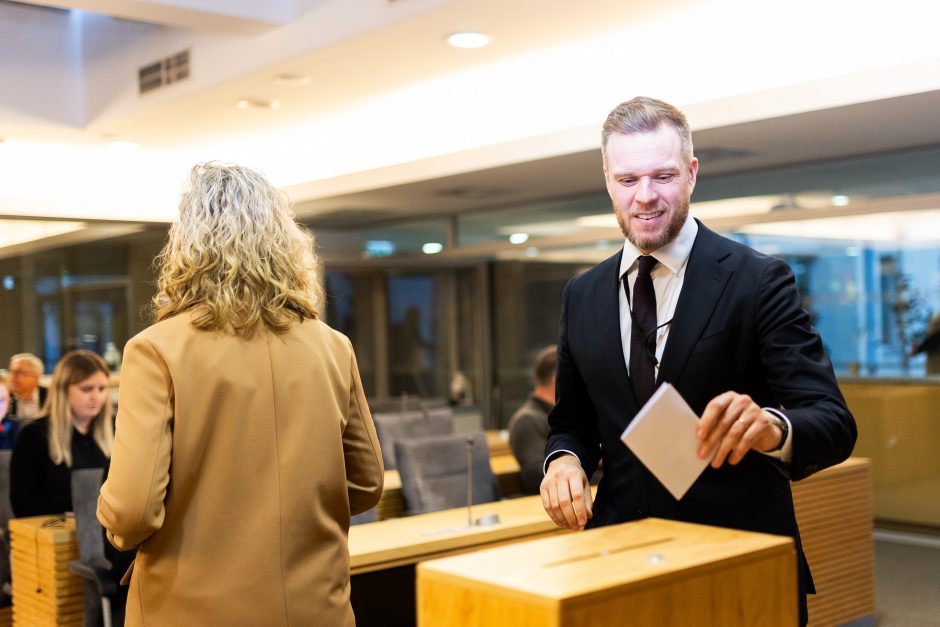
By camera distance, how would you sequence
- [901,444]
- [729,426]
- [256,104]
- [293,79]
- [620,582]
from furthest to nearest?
1. [901,444]
2. [256,104]
3. [293,79]
4. [729,426]
5. [620,582]

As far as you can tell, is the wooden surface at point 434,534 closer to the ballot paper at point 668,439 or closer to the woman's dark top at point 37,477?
the woman's dark top at point 37,477

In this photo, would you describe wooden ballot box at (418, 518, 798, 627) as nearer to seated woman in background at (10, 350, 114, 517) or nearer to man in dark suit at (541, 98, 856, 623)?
man in dark suit at (541, 98, 856, 623)

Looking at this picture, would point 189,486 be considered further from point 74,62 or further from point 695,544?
point 74,62

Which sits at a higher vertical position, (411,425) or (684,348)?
(684,348)

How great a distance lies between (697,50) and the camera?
5.75 m

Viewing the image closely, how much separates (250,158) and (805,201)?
4294mm

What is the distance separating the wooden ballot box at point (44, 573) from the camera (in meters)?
4.39

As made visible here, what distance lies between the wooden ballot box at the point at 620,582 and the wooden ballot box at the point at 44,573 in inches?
140

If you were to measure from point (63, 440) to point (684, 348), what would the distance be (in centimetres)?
401

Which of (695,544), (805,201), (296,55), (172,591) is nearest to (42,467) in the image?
(296,55)

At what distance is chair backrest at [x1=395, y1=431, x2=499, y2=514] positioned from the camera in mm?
5254

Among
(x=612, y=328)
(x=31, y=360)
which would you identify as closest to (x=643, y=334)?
(x=612, y=328)

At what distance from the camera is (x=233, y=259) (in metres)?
2.15

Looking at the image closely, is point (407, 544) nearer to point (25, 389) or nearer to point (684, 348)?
point (684, 348)
